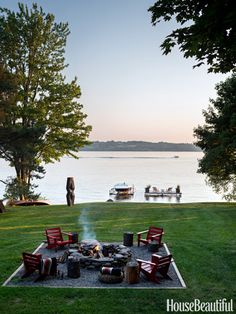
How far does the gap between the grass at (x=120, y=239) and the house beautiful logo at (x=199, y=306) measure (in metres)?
0.24

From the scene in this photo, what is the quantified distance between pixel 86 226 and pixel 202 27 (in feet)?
52.8

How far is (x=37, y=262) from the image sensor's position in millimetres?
12297

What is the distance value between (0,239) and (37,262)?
713 cm

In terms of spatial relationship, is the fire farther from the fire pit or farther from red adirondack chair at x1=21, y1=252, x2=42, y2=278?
red adirondack chair at x1=21, y1=252, x2=42, y2=278

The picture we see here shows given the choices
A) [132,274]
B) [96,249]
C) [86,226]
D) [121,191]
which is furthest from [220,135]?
[121,191]

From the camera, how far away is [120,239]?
18.4 meters

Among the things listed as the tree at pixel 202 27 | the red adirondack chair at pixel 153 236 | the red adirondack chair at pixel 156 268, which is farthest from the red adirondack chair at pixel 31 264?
the tree at pixel 202 27

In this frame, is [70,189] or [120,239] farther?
[70,189]

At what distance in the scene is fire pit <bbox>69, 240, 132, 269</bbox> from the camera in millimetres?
13391

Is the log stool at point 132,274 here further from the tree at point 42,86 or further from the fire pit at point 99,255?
the tree at point 42,86

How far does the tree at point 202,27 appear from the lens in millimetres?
8062

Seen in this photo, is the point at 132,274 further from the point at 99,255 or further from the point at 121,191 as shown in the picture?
the point at 121,191

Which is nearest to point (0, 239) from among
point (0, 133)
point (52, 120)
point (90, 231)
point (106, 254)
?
point (90, 231)

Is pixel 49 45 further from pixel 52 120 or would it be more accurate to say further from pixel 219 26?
pixel 219 26
